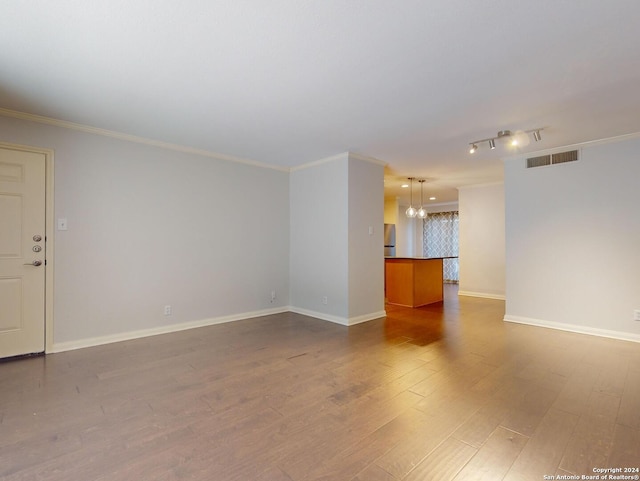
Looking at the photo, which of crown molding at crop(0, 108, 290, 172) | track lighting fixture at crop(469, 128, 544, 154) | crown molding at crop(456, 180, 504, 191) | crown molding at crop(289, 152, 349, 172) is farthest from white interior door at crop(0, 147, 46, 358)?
crown molding at crop(456, 180, 504, 191)

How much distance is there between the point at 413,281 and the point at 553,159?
280 cm

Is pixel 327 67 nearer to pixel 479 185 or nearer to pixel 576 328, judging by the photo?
pixel 576 328

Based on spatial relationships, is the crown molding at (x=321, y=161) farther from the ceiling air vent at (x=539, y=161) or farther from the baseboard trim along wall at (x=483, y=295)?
the baseboard trim along wall at (x=483, y=295)

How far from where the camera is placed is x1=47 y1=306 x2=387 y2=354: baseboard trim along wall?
3.57 metres

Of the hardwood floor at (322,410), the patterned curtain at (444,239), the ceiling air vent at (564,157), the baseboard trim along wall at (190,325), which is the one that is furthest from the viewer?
the patterned curtain at (444,239)

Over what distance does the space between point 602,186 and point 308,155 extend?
3.76 metres

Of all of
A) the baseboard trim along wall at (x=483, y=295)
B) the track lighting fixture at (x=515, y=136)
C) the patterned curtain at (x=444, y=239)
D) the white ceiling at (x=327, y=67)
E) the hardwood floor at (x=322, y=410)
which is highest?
the white ceiling at (x=327, y=67)

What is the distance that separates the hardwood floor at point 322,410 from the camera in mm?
1698

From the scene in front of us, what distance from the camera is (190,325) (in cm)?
442

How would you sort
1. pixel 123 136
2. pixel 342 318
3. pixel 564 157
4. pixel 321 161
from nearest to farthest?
pixel 123 136, pixel 564 157, pixel 342 318, pixel 321 161

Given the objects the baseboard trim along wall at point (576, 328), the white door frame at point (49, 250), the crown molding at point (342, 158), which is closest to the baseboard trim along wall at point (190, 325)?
the white door frame at point (49, 250)

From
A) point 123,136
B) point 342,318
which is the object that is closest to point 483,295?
point 342,318

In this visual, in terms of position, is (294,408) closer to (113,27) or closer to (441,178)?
(113,27)

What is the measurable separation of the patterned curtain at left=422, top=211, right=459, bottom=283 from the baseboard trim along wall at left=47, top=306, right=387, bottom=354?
5.39 meters
